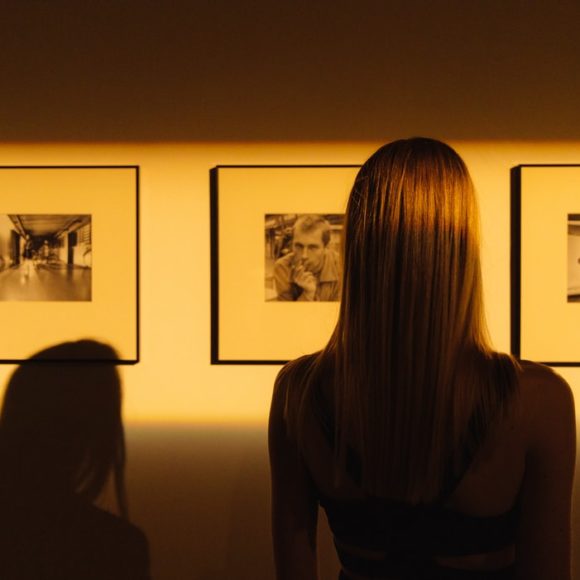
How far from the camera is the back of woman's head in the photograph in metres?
2.01

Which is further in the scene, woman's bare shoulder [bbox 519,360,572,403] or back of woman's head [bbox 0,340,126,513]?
back of woman's head [bbox 0,340,126,513]

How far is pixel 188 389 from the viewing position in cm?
200

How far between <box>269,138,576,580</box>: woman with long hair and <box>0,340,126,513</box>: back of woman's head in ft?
4.27

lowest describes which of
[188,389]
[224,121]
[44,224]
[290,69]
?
[188,389]

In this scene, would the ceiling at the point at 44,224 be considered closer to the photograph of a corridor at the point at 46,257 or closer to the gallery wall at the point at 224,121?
the photograph of a corridor at the point at 46,257

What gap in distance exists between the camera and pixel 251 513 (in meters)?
2.00

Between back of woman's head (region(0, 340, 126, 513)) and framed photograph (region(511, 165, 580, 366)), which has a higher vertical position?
framed photograph (region(511, 165, 580, 366))

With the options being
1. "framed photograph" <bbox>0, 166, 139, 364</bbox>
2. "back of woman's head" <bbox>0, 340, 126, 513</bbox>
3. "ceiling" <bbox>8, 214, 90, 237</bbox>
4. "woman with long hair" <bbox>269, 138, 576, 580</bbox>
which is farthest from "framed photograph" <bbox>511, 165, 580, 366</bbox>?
"ceiling" <bbox>8, 214, 90, 237</bbox>

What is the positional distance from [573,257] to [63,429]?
1905 millimetres

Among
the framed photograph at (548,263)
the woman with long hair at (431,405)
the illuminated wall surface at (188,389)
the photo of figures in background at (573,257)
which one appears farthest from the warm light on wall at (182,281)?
the woman with long hair at (431,405)

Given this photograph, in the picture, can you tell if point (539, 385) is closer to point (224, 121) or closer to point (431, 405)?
point (431, 405)

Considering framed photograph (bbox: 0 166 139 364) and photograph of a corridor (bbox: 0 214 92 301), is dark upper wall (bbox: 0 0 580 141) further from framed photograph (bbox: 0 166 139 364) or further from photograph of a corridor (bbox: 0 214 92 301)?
photograph of a corridor (bbox: 0 214 92 301)

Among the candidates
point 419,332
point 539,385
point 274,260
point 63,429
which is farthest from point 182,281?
point 539,385

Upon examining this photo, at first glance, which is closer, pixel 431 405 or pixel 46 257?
pixel 431 405
